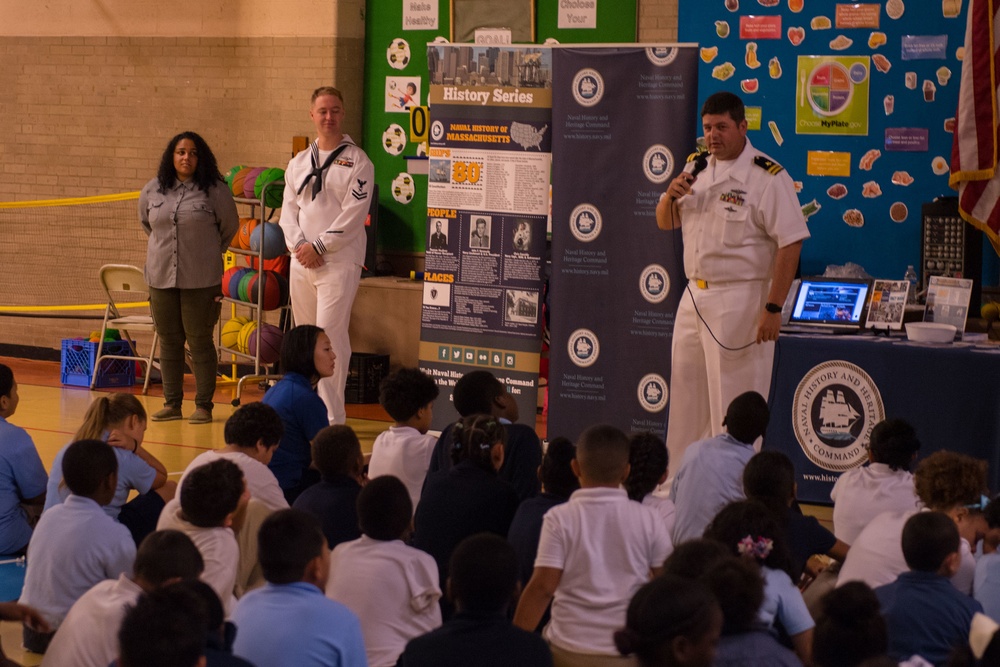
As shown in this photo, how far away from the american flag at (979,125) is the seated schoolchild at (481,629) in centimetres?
567

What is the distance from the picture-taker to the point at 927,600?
11.2ft

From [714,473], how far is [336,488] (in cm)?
138

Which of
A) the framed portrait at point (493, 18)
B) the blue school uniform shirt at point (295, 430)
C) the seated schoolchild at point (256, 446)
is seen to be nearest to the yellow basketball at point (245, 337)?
the framed portrait at point (493, 18)

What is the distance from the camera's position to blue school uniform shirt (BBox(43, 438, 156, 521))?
16.0 ft

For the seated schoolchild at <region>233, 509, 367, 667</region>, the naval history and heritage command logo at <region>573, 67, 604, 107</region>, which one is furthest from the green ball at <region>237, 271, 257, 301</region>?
the seated schoolchild at <region>233, 509, 367, 667</region>

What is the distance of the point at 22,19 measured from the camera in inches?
497

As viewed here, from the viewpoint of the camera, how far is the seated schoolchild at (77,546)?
4.12 m

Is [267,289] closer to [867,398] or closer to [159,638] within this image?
[867,398]

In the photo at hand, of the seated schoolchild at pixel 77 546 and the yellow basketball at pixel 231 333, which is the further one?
the yellow basketball at pixel 231 333

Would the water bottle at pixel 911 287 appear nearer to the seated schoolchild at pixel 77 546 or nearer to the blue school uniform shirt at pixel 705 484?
the blue school uniform shirt at pixel 705 484

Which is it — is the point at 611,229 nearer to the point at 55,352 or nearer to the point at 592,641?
the point at 592,641

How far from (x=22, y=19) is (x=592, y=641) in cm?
1094

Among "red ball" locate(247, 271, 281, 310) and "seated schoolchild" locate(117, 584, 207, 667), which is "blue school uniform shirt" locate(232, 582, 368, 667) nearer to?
"seated schoolchild" locate(117, 584, 207, 667)

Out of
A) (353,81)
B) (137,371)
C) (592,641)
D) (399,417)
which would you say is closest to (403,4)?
(353,81)
